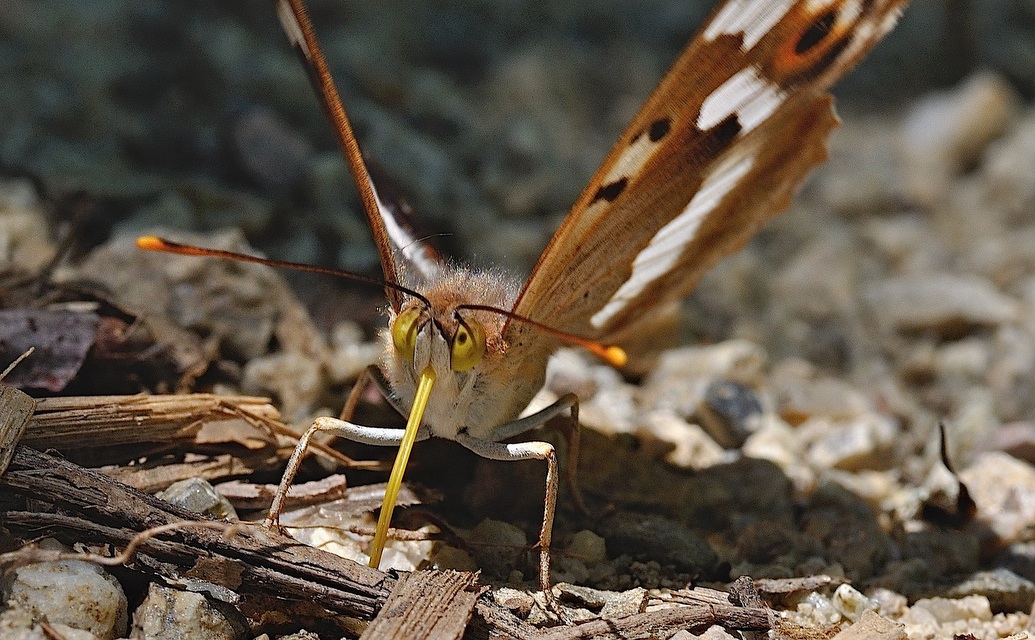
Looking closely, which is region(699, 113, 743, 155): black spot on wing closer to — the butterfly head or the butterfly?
the butterfly

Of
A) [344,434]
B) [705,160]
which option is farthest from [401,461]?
[705,160]

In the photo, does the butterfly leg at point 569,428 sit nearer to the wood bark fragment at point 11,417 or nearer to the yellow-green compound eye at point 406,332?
the yellow-green compound eye at point 406,332

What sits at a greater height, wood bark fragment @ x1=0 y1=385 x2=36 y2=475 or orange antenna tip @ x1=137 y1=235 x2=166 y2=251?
orange antenna tip @ x1=137 y1=235 x2=166 y2=251

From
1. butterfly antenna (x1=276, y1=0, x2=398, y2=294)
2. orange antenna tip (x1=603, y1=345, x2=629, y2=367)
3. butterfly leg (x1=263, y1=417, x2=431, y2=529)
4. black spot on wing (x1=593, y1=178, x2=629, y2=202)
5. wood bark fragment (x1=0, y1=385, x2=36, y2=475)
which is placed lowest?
wood bark fragment (x1=0, y1=385, x2=36, y2=475)

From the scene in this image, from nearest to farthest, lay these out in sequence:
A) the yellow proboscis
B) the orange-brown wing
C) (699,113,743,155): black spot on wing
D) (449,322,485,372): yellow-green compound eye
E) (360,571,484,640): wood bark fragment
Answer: (360,571,484,640): wood bark fragment
the yellow proboscis
the orange-brown wing
(449,322,485,372): yellow-green compound eye
(699,113,743,155): black spot on wing

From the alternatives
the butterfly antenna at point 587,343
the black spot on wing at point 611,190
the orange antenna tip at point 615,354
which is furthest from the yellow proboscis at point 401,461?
the black spot on wing at point 611,190

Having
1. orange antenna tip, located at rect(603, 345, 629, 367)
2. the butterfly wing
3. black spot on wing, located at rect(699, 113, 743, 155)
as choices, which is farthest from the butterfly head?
black spot on wing, located at rect(699, 113, 743, 155)

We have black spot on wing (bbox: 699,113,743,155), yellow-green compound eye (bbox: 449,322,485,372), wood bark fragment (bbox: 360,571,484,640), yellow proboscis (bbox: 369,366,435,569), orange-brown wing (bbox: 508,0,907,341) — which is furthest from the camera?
black spot on wing (bbox: 699,113,743,155)

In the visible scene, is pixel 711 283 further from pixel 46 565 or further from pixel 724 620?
pixel 46 565
